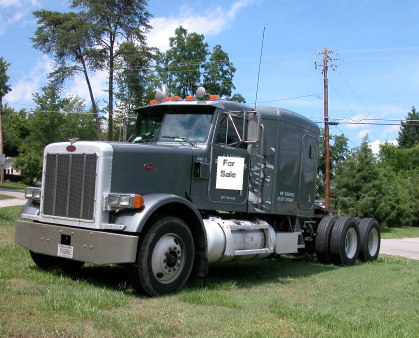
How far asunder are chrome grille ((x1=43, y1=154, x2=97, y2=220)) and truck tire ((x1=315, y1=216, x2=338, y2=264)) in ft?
18.8

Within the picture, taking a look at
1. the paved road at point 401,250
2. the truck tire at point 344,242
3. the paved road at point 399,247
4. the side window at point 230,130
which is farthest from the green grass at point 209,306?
the paved road at point 399,247

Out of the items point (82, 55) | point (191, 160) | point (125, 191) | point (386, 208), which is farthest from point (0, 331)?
point (82, 55)

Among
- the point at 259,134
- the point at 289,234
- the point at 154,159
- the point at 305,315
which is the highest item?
the point at 259,134

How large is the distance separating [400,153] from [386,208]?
37.6 meters

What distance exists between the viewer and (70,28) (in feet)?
119

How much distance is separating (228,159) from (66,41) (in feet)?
99.4

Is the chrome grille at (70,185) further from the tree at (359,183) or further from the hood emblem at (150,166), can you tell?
the tree at (359,183)

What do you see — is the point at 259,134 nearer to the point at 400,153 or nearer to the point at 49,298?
the point at 49,298

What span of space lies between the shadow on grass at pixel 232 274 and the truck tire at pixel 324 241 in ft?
0.55

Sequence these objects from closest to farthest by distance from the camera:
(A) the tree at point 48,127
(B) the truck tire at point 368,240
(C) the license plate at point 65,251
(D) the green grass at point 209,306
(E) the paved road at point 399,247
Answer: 1. (D) the green grass at point 209,306
2. (C) the license plate at point 65,251
3. (B) the truck tire at point 368,240
4. (E) the paved road at point 399,247
5. (A) the tree at point 48,127

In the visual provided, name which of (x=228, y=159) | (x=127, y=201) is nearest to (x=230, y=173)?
(x=228, y=159)

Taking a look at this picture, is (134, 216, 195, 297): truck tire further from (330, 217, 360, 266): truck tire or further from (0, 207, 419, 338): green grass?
(330, 217, 360, 266): truck tire

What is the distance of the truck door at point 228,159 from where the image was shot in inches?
310

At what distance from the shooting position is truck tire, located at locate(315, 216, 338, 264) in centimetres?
1061
